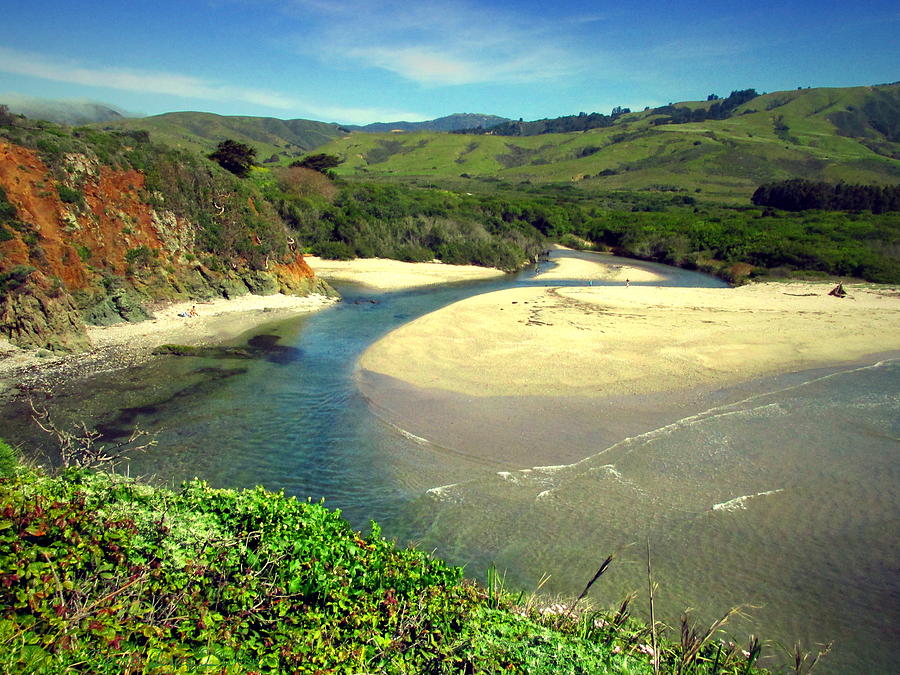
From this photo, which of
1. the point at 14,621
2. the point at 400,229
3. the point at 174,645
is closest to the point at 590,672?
the point at 174,645

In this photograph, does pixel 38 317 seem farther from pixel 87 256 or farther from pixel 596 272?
pixel 596 272

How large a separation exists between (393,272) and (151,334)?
80.4 ft

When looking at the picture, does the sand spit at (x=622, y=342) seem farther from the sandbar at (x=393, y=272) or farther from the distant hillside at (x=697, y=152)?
the distant hillside at (x=697, y=152)

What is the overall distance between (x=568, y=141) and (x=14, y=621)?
18281 centimetres

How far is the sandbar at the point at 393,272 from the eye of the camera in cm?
4220

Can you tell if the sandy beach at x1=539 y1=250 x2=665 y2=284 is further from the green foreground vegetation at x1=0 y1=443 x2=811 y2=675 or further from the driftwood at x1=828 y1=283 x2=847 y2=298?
the green foreground vegetation at x1=0 y1=443 x2=811 y2=675

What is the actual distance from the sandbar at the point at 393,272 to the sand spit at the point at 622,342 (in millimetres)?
11323

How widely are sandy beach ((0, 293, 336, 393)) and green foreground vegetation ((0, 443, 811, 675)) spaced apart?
45.6 feet

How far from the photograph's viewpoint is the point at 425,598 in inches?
238

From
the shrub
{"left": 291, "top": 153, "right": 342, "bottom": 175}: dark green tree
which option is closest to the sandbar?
{"left": 291, "top": 153, "right": 342, "bottom": 175}: dark green tree

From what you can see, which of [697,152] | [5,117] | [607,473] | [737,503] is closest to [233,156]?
[5,117]

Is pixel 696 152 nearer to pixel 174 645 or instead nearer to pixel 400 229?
pixel 400 229

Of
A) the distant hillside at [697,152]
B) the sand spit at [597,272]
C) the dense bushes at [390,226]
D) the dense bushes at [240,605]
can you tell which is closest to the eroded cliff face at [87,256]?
the dense bushes at [240,605]

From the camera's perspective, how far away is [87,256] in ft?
79.0
